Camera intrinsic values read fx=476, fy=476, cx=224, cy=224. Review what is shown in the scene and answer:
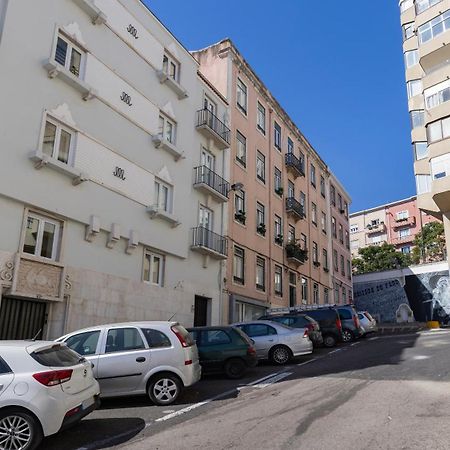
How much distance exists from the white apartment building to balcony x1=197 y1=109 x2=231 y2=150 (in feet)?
0.32

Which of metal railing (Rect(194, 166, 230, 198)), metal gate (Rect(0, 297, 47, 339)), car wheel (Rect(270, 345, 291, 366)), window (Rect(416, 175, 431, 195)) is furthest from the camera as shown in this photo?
window (Rect(416, 175, 431, 195))

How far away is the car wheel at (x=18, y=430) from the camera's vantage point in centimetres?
587

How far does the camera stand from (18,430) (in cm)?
593

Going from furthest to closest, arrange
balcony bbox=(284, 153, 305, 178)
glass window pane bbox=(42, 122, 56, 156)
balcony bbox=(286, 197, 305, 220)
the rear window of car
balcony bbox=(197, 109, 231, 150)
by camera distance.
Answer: balcony bbox=(284, 153, 305, 178)
balcony bbox=(286, 197, 305, 220)
balcony bbox=(197, 109, 231, 150)
glass window pane bbox=(42, 122, 56, 156)
the rear window of car

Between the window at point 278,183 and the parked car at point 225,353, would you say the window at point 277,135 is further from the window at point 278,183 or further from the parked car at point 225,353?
the parked car at point 225,353

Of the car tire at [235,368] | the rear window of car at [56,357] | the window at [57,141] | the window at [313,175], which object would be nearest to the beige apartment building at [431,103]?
the window at [313,175]

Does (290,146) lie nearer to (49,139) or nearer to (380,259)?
(49,139)

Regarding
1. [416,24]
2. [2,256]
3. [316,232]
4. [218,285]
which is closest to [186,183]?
[218,285]

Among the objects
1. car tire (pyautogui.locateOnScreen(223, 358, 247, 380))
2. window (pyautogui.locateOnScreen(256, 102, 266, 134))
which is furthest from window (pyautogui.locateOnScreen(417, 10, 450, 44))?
car tire (pyautogui.locateOnScreen(223, 358, 247, 380))

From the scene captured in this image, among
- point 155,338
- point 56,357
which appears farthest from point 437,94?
point 56,357

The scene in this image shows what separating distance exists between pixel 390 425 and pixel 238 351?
5.86 meters

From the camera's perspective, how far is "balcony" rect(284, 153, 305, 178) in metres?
31.1

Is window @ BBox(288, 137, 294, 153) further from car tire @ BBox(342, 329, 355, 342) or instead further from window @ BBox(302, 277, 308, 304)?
car tire @ BBox(342, 329, 355, 342)

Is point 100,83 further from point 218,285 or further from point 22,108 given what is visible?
point 218,285
